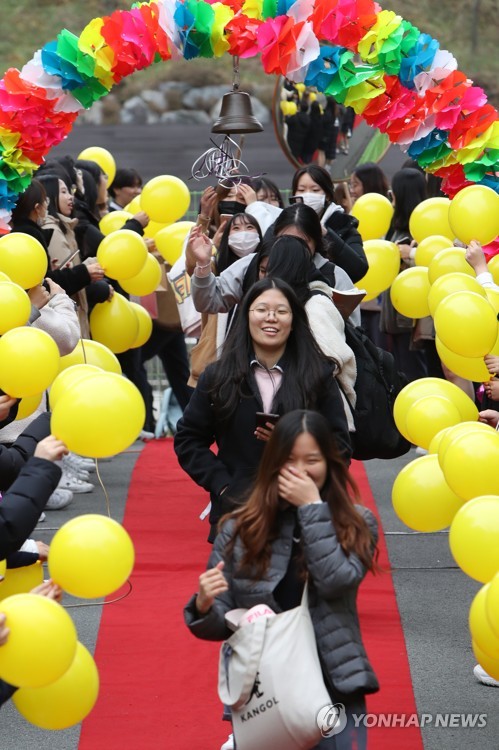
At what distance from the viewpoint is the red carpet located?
170 inches

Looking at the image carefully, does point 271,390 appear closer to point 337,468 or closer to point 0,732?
point 337,468

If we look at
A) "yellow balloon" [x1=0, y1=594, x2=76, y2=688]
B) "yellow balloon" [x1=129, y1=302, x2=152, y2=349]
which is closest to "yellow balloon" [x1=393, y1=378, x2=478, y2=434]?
"yellow balloon" [x1=0, y1=594, x2=76, y2=688]

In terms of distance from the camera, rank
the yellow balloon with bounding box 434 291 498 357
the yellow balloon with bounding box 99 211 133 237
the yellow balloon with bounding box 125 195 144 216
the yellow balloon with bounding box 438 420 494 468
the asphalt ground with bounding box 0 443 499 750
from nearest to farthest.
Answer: the yellow balloon with bounding box 438 420 494 468 < the asphalt ground with bounding box 0 443 499 750 < the yellow balloon with bounding box 434 291 498 357 < the yellow balloon with bounding box 99 211 133 237 < the yellow balloon with bounding box 125 195 144 216

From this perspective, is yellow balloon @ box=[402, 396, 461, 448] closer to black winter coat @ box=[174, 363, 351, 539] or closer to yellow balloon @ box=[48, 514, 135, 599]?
black winter coat @ box=[174, 363, 351, 539]

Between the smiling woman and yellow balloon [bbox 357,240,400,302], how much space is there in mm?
2442

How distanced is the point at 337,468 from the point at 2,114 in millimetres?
3212

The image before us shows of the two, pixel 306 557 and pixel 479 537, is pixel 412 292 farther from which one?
pixel 306 557

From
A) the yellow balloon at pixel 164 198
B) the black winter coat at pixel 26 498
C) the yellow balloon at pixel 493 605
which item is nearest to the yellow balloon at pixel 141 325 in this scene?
the yellow balloon at pixel 164 198

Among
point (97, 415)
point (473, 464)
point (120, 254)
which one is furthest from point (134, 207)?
point (97, 415)

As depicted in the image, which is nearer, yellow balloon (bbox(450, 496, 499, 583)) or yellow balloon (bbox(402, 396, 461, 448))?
yellow balloon (bbox(450, 496, 499, 583))

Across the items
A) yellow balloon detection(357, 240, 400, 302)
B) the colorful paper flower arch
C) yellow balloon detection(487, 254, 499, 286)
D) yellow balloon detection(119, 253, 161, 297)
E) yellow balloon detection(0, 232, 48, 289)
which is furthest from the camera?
yellow balloon detection(119, 253, 161, 297)

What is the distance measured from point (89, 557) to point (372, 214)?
4.59 m

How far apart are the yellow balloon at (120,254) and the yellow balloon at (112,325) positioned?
284 millimetres

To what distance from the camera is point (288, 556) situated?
3383 millimetres
